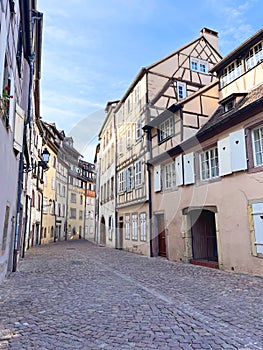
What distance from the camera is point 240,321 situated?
13.4ft

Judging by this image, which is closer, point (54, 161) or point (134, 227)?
point (134, 227)

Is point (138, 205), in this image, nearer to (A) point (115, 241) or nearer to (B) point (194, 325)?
(A) point (115, 241)

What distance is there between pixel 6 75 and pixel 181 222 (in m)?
8.05

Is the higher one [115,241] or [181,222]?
[181,222]

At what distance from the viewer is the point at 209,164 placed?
995cm

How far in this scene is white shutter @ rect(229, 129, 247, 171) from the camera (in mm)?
8133

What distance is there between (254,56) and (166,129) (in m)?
4.74

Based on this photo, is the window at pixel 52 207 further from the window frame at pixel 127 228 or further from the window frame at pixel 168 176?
the window frame at pixel 168 176

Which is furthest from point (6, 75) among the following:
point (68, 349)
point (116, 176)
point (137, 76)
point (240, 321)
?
point (116, 176)

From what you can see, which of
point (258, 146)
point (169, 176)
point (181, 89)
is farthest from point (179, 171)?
point (181, 89)

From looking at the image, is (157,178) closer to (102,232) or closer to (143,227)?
(143,227)

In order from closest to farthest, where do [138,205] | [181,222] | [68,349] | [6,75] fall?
[68,349], [6,75], [181,222], [138,205]

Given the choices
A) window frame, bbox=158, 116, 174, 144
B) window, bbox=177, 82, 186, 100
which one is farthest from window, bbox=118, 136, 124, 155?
window frame, bbox=158, 116, 174, 144

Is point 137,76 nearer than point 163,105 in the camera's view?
No
